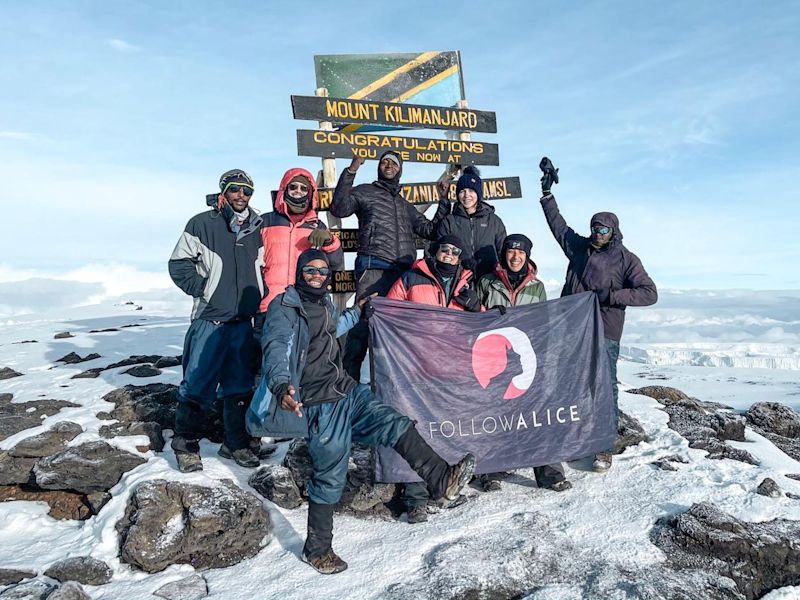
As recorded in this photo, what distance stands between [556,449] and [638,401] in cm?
325

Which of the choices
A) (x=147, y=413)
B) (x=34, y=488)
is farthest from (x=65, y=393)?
(x=34, y=488)

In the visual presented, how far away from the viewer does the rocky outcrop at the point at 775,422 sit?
792cm

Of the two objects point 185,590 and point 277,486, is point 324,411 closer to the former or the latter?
point 277,486

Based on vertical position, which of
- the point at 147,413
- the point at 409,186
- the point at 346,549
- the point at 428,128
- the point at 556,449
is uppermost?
the point at 428,128

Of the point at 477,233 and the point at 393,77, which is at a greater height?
the point at 393,77

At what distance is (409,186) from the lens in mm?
8836

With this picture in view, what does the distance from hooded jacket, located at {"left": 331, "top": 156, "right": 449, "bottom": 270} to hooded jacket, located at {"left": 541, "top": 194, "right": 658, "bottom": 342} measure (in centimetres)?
178

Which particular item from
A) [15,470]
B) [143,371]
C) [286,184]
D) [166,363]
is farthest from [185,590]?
[166,363]

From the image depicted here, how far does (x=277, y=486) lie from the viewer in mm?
5230

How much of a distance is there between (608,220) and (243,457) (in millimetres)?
4567

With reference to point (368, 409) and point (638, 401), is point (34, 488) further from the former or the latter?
point (638, 401)

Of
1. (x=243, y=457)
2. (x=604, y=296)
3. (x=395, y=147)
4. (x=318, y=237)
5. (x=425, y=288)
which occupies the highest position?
(x=395, y=147)

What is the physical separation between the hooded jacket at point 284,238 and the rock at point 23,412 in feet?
11.3

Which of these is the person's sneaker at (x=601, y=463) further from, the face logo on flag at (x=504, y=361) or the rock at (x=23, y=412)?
the rock at (x=23, y=412)
